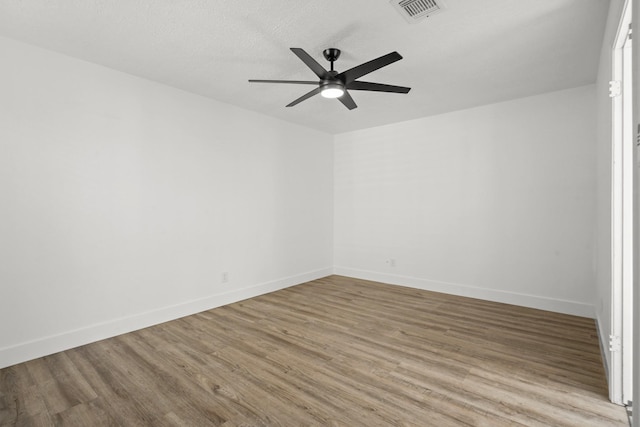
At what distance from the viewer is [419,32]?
2.47 meters

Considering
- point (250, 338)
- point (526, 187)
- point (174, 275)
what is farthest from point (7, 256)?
point (526, 187)

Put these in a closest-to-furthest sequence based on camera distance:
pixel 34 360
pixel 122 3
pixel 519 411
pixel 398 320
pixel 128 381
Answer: pixel 519 411
pixel 122 3
pixel 128 381
pixel 34 360
pixel 398 320

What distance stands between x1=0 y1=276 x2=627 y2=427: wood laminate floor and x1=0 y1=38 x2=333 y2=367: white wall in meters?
0.36

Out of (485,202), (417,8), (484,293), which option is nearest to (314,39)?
(417,8)

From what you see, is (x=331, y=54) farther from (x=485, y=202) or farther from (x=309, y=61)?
(x=485, y=202)

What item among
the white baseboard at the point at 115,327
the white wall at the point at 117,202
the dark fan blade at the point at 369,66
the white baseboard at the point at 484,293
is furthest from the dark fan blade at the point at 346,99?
the white baseboard at the point at 484,293

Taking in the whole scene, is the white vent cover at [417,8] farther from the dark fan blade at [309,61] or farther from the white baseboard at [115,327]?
the white baseboard at [115,327]

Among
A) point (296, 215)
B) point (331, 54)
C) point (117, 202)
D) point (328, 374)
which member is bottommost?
point (328, 374)

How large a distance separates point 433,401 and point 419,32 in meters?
2.70

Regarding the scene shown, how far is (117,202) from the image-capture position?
3.19 m

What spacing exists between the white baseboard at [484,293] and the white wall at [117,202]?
1700mm

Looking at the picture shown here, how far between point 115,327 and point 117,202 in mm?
1258

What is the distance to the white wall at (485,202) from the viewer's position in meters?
3.67

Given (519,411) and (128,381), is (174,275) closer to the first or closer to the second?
(128,381)
